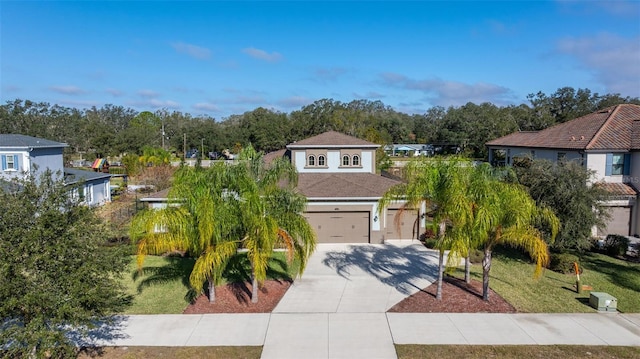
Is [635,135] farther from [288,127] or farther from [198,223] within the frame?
[288,127]

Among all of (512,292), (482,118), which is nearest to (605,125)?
(512,292)

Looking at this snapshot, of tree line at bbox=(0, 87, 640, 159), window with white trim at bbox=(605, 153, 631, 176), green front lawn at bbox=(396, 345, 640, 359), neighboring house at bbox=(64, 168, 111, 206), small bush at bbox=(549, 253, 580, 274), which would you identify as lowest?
green front lawn at bbox=(396, 345, 640, 359)

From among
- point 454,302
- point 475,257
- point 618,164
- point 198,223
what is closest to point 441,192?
point 454,302

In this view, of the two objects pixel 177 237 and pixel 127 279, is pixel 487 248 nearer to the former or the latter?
pixel 177 237

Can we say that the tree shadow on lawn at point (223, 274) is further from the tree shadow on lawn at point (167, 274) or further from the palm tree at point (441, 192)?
the palm tree at point (441, 192)

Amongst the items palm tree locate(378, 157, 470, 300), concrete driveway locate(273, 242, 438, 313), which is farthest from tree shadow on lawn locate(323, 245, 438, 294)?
palm tree locate(378, 157, 470, 300)

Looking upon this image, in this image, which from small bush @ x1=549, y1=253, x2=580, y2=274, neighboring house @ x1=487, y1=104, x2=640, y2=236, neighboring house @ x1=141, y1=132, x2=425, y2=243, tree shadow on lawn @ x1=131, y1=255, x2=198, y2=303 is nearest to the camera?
tree shadow on lawn @ x1=131, y1=255, x2=198, y2=303

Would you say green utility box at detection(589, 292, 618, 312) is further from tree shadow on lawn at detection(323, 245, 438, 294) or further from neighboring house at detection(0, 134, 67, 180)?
neighboring house at detection(0, 134, 67, 180)
